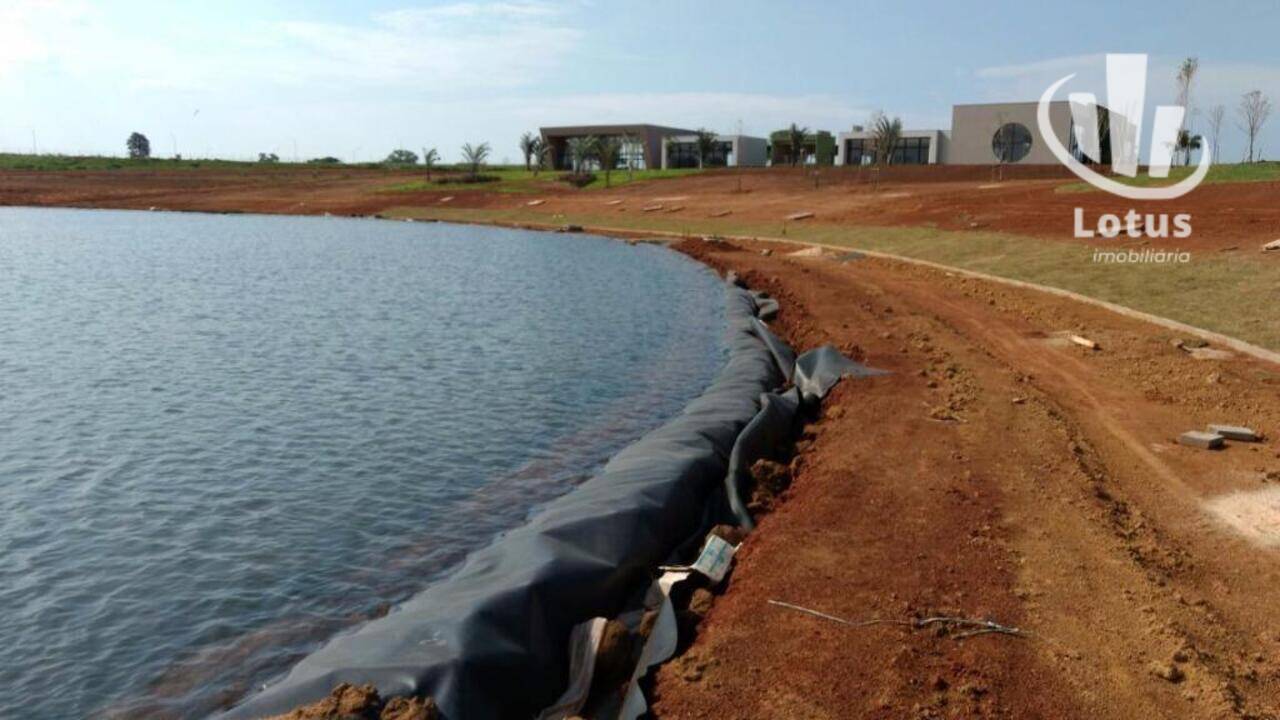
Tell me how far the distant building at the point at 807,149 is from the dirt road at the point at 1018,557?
75448 millimetres

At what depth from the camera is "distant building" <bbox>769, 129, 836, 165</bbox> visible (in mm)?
92500

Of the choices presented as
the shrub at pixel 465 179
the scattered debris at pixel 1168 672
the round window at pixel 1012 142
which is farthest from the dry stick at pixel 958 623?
the shrub at pixel 465 179

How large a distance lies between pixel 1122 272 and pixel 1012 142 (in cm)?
5544

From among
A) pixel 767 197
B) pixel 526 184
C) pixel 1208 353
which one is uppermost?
pixel 526 184

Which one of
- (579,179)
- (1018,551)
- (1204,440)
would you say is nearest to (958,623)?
(1018,551)

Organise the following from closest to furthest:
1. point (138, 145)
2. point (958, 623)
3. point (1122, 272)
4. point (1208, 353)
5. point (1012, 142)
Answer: point (958, 623) < point (1208, 353) < point (1122, 272) < point (1012, 142) < point (138, 145)

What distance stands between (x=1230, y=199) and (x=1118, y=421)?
2867 cm

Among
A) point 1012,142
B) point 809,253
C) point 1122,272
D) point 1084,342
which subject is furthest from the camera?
point 1012,142

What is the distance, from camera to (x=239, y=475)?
12.5m

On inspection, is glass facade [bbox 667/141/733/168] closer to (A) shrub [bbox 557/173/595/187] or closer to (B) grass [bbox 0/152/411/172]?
(A) shrub [bbox 557/173/595/187]

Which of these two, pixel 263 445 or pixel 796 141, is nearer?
pixel 263 445

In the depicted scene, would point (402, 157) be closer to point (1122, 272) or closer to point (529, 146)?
point (529, 146)

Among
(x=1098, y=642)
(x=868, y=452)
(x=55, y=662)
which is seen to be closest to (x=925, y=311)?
(x=868, y=452)

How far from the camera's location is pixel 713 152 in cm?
10212
